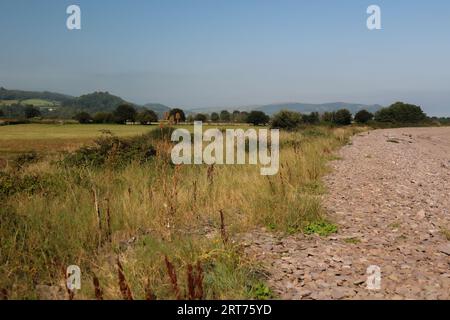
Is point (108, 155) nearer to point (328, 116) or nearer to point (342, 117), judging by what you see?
point (328, 116)

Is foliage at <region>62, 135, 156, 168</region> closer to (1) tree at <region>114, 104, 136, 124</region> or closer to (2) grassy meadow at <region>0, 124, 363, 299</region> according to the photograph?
(2) grassy meadow at <region>0, 124, 363, 299</region>

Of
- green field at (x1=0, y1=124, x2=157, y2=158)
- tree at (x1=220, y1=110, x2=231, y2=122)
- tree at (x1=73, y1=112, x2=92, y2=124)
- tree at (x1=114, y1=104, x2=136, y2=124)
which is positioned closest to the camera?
green field at (x1=0, y1=124, x2=157, y2=158)

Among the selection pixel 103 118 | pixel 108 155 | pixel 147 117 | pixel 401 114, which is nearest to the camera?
pixel 108 155

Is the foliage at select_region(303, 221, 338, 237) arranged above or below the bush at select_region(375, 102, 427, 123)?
below

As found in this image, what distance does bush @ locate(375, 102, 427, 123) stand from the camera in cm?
8206

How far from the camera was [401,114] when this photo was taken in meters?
83.4

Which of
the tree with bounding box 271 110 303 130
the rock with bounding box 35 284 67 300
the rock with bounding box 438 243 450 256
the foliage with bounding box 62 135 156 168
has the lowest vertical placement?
the rock with bounding box 438 243 450 256

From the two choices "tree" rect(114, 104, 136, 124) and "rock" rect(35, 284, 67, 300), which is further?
"tree" rect(114, 104, 136, 124)

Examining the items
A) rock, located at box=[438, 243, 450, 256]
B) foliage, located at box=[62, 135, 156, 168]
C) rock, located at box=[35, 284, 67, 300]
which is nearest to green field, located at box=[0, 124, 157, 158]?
foliage, located at box=[62, 135, 156, 168]

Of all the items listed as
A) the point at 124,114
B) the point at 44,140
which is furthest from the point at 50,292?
the point at 124,114

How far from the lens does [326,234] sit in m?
4.95

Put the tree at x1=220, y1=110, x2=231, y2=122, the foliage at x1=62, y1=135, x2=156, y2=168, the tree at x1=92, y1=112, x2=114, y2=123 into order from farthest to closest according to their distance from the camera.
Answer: the tree at x1=220, y1=110, x2=231, y2=122 → the tree at x1=92, y1=112, x2=114, y2=123 → the foliage at x1=62, y1=135, x2=156, y2=168

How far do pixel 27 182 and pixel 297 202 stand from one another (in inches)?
228

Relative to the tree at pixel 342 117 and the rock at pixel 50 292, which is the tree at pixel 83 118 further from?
the rock at pixel 50 292
